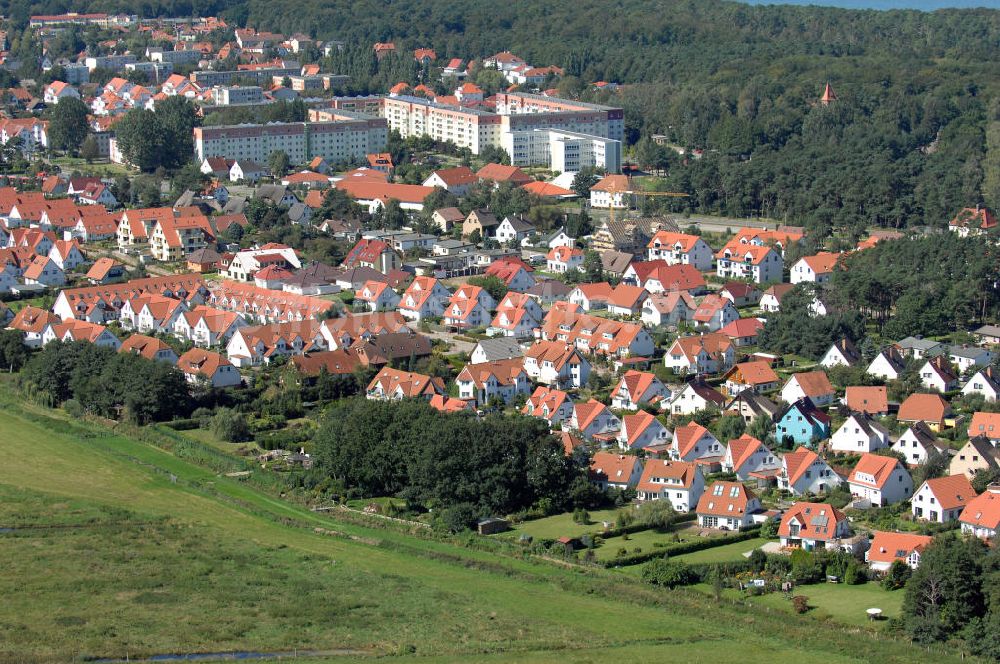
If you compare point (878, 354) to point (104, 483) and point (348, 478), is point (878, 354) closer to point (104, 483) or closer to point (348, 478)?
point (348, 478)

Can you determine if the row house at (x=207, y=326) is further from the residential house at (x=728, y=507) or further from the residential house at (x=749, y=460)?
the residential house at (x=728, y=507)

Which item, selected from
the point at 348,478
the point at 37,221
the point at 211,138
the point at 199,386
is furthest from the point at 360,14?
the point at 348,478

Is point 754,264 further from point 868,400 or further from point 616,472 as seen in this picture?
point 616,472

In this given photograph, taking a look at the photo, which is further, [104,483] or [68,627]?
[104,483]

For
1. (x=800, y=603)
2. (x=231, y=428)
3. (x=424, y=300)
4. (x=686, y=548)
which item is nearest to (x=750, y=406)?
(x=686, y=548)

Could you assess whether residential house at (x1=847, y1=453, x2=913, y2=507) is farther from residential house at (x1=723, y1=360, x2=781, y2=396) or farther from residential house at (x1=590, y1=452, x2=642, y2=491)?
residential house at (x1=723, y1=360, x2=781, y2=396)

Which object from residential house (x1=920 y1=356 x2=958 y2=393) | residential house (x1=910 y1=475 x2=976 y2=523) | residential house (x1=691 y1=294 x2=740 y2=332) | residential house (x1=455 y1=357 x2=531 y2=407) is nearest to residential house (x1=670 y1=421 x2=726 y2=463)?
residential house (x1=910 y1=475 x2=976 y2=523)

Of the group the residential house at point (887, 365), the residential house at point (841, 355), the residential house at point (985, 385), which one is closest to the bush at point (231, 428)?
the residential house at point (841, 355)

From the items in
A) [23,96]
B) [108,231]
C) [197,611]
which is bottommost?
[197,611]
